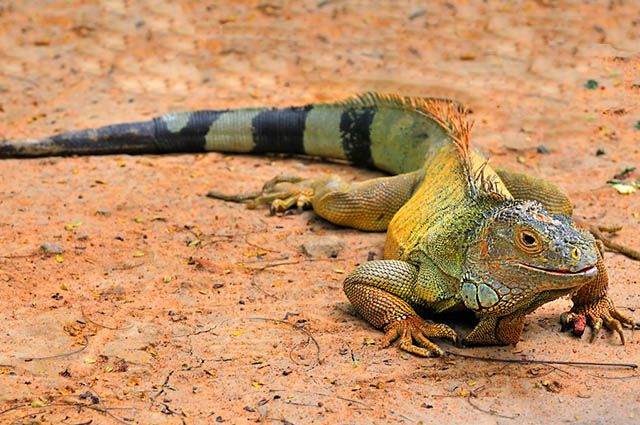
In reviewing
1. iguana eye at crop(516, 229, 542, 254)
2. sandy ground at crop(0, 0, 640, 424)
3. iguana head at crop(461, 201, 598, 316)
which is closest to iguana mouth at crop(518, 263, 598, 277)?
iguana head at crop(461, 201, 598, 316)

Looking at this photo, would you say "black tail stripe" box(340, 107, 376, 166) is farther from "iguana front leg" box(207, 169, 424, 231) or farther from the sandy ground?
"iguana front leg" box(207, 169, 424, 231)

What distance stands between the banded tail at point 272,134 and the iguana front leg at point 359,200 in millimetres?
906

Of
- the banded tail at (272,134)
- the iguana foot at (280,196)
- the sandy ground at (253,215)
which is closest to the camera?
the sandy ground at (253,215)

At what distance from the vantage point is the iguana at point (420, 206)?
16.1 feet

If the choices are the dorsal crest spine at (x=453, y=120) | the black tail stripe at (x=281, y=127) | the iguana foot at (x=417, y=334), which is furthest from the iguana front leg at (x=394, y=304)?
the black tail stripe at (x=281, y=127)

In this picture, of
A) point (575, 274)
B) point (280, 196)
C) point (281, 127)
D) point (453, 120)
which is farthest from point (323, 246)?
point (575, 274)

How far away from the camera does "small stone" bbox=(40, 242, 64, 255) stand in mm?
6648

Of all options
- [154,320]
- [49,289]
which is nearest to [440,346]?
[154,320]

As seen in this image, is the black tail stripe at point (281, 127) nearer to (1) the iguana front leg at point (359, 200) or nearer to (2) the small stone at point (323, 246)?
(1) the iguana front leg at point (359, 200)

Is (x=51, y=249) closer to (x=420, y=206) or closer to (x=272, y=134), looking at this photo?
(x=420, y=206)

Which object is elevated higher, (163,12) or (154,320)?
(163,12)

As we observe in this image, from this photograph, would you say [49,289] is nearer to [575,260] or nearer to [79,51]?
[575,260]

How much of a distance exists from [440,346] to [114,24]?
8597 millimetres

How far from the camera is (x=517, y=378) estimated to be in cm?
513
